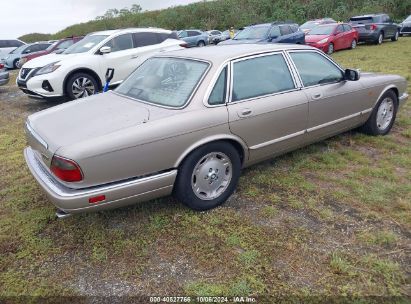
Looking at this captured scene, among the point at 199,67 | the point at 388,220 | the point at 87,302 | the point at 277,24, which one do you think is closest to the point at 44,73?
the point at 199,67

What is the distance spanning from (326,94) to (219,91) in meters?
1.57

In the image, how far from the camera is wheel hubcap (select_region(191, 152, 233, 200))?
3.55m

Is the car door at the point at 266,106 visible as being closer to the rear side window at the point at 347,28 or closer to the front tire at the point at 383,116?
the front tire at the point at 383,116

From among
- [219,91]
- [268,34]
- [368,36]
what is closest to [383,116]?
[219,91]

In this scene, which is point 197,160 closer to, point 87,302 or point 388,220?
point 87,302

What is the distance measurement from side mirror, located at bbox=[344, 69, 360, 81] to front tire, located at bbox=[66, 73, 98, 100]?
574cm

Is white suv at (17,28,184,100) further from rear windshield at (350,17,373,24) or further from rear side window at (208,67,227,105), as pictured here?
rear windshield at (350,17,373,24)

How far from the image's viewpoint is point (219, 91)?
11.9 feet

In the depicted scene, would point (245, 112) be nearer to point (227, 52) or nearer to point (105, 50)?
point (227, 52)

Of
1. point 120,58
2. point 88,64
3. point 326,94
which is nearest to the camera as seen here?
point 326,94

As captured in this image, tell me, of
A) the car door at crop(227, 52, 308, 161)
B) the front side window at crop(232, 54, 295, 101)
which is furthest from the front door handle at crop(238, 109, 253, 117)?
the front side window at crop(232, 54, 295, 101)

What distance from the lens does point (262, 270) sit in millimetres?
2889

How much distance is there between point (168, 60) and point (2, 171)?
2.75m

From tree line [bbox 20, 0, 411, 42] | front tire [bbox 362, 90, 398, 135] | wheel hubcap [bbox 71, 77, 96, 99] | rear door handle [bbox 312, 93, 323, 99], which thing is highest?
tree line [bbox 20, 0, 411, 42]
